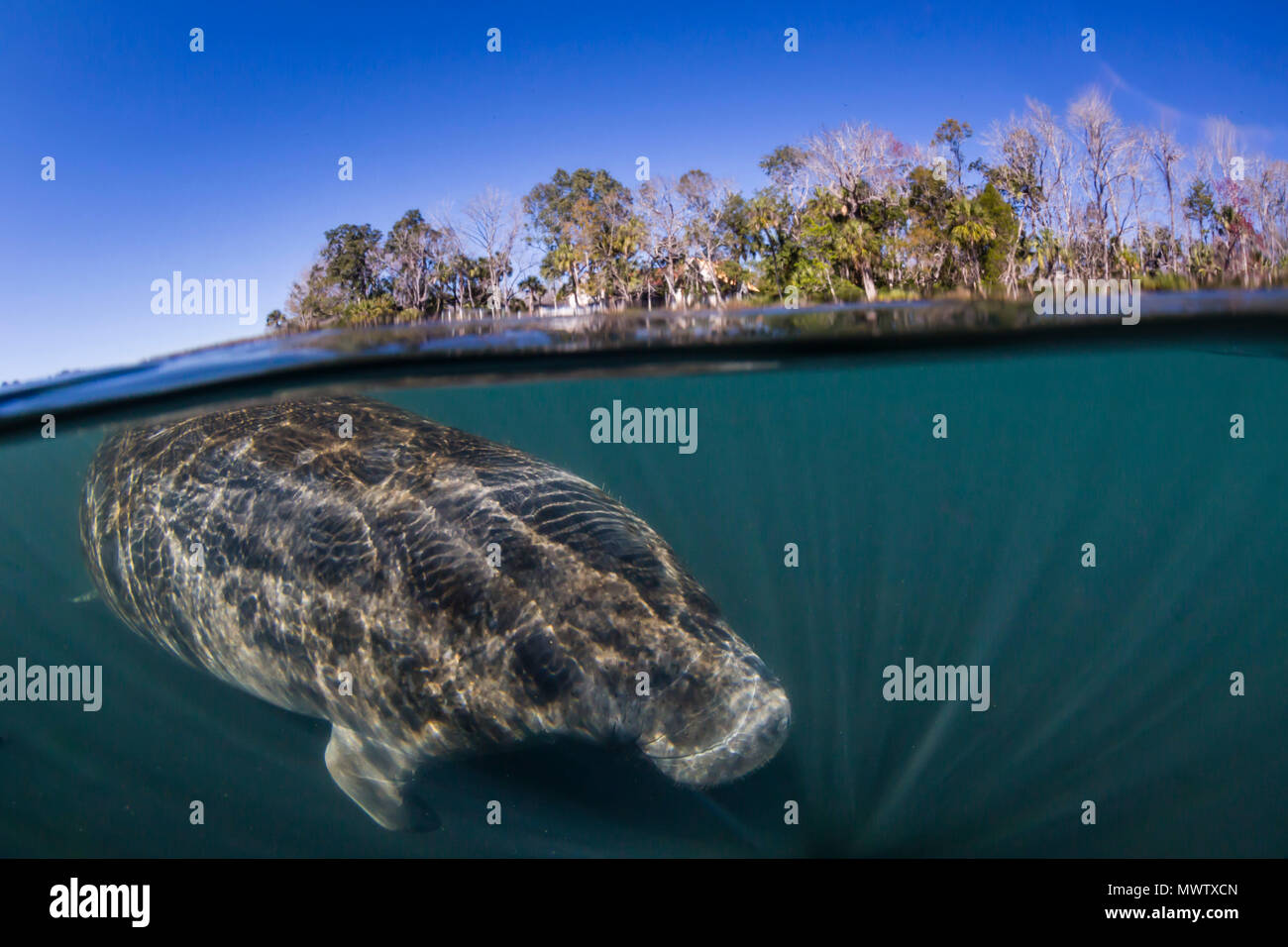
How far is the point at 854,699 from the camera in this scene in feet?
26.7

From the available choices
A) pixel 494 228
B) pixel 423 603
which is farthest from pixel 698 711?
pixel 494 228

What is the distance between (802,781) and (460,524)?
407 cm

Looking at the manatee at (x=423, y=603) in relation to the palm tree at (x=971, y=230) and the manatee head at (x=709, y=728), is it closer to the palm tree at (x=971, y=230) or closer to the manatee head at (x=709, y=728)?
the manatee head at (x=709, y=728)

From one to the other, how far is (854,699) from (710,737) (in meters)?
4.45

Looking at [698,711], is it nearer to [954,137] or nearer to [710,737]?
[710,737]

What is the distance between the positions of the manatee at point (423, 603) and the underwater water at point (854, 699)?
0.66 meters

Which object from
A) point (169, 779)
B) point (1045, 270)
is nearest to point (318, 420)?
point (169, 779)

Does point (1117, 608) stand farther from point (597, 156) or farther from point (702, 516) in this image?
point (597, 156)

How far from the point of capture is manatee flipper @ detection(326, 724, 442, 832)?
199 inches

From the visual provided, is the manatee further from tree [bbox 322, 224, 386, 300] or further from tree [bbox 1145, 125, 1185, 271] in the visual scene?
tree [bbox 1145, 125, 1185, 271]

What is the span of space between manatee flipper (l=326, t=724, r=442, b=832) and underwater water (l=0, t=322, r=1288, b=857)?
613mm

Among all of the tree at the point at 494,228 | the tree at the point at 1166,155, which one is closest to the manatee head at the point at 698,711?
the tree at the point at 494,228

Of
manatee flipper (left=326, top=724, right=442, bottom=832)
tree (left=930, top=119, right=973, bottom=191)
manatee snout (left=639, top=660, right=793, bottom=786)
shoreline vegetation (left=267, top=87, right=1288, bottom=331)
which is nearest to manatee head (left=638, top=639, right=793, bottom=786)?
manatee snout (left=639, top=660, right=793, bottom=786)

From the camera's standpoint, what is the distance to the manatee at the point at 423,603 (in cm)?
447
